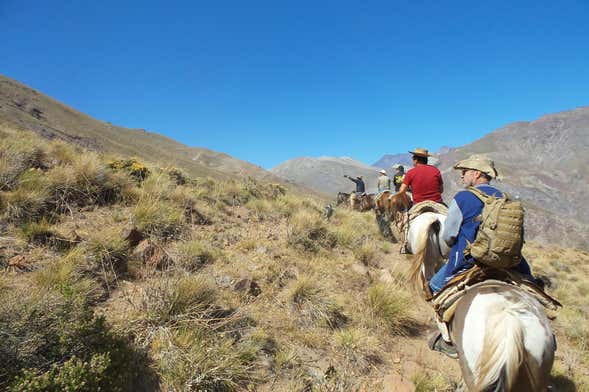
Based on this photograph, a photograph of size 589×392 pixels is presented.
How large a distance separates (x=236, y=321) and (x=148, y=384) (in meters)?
1.18

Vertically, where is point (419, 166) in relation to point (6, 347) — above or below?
above

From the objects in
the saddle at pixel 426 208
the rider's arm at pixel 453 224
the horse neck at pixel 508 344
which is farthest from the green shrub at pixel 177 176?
the horse neck at pixel 508 344

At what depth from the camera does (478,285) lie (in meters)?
2.79

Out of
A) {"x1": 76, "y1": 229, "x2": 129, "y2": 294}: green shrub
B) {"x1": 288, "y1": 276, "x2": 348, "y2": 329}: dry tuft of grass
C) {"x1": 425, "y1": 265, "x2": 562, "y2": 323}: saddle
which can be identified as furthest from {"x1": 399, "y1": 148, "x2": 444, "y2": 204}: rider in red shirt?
{"x1": 76, "y1": 229, "x2": 129, "y2": 294}: green shrub

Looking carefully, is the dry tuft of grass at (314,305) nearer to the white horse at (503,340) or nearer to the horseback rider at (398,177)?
the white horse at (503,340)

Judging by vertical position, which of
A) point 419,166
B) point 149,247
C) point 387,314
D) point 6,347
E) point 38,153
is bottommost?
point 387,314

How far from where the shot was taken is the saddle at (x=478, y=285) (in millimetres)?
2746

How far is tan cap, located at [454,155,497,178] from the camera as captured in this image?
3480 millimetres

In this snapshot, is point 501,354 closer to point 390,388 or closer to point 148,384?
point 390,388

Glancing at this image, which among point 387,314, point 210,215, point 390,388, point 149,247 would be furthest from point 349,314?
point 210,215

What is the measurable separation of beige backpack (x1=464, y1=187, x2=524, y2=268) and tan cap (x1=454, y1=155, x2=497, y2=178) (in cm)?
78

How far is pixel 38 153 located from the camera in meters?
6.00

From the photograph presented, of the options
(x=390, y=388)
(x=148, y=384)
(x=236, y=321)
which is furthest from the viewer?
(x=236, y=321)

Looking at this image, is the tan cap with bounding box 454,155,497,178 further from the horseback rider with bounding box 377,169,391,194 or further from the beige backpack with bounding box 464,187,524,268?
the horseback rider with bounding box 377,169,391,194
